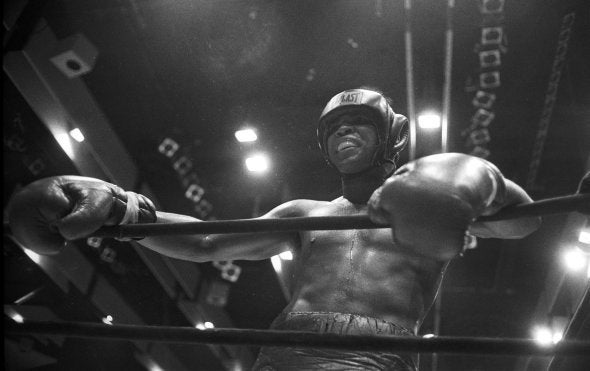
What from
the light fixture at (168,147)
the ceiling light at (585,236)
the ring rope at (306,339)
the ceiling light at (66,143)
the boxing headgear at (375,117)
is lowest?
the ring rope at (306,339)

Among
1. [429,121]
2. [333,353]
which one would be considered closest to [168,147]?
[429,121]

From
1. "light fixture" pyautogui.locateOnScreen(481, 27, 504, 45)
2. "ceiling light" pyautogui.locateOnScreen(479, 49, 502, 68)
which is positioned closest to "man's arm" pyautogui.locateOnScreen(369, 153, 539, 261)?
"light fixture" pyautogui.locateOnScreen(481, 27, 504, 45)

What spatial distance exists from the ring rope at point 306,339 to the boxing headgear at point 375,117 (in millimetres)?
828

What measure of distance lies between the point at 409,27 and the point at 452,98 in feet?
2.23

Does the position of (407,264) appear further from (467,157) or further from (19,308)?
(19,308)

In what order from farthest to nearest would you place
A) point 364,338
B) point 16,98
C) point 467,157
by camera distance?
point 16,98, point 467,157, point 364,338

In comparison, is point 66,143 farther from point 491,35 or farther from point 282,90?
point 491,35

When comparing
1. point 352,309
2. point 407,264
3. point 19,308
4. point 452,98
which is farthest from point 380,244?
point 19,308

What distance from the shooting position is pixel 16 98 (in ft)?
13.2

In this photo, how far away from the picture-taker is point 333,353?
141cm

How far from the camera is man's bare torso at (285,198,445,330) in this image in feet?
4.98

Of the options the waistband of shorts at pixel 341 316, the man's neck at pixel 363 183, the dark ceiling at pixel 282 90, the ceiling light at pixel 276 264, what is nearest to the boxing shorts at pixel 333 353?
the waistband of shorts at pixel 341 316

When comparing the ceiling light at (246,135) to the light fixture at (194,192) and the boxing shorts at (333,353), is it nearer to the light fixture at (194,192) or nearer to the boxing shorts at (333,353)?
the light fixture at (194,192)

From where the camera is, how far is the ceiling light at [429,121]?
4.25m
